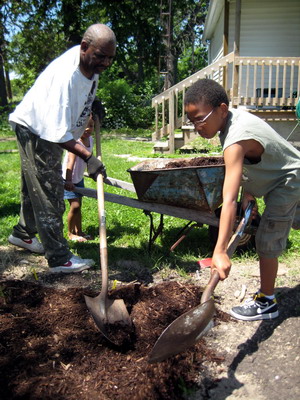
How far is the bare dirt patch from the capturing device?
7.31 feet

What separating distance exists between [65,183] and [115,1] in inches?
912

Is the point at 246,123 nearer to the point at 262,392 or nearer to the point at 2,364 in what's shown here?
the point at 262,392

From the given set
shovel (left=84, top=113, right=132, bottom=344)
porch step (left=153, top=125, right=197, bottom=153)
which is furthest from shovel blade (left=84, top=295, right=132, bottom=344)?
porch step (left=153, top=125, right=197, bottom=153)

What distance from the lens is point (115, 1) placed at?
23891 mm

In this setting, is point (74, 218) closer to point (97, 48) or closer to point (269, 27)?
point (97, 48)

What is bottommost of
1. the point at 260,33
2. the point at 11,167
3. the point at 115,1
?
the point at 11,167

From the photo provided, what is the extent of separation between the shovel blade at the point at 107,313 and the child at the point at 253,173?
834 mm

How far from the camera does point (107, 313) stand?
275 centimetres

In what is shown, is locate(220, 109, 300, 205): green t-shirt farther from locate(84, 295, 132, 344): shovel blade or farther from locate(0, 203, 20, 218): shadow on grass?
locate(0, 203, 20, 218): shadow on grass

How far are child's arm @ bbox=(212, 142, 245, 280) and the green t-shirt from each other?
8.5 inches

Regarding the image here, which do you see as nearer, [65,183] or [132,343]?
[132,343]

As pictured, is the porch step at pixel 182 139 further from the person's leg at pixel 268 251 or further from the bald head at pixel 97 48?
the person's leg at pixel 268 251

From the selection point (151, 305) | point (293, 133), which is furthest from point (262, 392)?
point (293, 133)

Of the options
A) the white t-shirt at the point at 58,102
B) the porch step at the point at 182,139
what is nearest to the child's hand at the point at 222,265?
the white t-shirt at the point at 58,102
